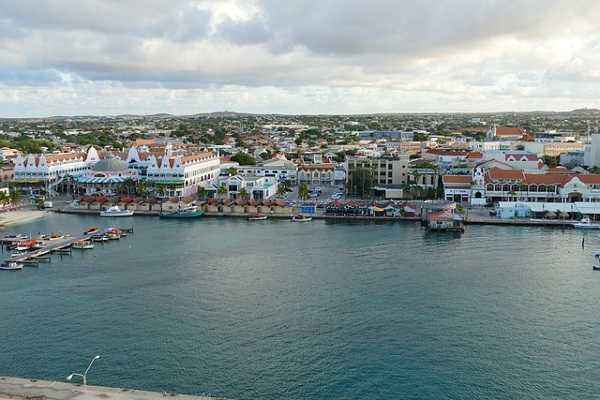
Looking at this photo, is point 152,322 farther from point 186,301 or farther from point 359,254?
point 359,254

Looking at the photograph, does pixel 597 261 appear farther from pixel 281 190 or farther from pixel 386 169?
pixel 281 190

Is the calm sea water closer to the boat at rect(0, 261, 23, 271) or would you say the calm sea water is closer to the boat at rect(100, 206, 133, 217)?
the boat at rect(0, 261, 23, 271)

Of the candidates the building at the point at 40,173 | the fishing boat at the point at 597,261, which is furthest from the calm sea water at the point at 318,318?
the building at the point at 40,173

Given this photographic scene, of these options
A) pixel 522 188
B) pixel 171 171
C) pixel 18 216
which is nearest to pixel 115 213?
pixel 18 216

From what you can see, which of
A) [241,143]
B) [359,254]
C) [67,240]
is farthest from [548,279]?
[241,143]

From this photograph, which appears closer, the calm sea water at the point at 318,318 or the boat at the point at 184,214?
the calm sea water at the point at 318,318

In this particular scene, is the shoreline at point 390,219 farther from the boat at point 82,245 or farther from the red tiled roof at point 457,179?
the boat at point 82,245
